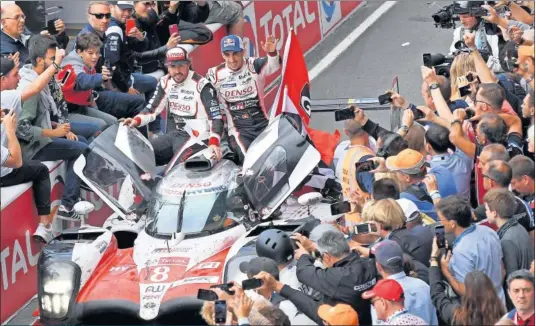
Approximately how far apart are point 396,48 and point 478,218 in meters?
10.5

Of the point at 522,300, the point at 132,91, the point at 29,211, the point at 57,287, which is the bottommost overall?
the point at 132,91

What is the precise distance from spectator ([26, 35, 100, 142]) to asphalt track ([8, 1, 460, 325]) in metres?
4.94

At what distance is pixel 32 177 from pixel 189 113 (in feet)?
6.69

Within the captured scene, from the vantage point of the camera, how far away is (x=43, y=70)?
16.1 m

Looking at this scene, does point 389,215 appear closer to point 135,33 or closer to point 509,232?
point 509,232

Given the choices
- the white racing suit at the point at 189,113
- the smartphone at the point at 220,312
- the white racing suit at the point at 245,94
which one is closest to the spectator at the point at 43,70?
the white racing suit at the point at 189,113

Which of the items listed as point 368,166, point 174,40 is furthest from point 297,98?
point 368,166

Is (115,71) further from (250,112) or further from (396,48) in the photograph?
(396,48)

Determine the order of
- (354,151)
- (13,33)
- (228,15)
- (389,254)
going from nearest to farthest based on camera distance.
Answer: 1. (389,254)
2. (354,151)
3. (13,33)
4. (228,15)

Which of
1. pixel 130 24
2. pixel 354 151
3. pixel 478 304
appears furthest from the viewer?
pixel 130 24

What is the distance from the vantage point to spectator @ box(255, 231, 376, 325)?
12273 millimetres

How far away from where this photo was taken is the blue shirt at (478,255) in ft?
40.3

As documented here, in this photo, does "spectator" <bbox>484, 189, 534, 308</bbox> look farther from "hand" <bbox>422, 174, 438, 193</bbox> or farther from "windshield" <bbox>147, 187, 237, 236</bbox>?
"windshield" <bbox>147, 187, 237, 236</bbox>

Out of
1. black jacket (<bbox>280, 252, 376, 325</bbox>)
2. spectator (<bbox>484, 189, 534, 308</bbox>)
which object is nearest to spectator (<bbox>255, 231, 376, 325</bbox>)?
black jacket (<bbox>280, 252, 376, 325</bbox>)
